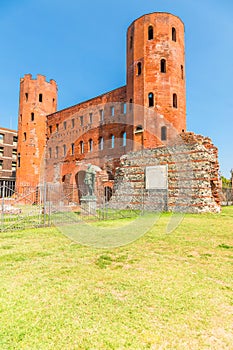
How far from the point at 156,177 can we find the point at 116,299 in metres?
13.5

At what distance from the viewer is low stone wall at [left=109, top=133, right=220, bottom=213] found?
1430 centimetres

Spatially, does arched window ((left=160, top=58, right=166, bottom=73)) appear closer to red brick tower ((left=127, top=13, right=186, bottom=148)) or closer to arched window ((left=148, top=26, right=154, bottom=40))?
red brick tower ((left=127, top=13, right=186, bottom=148))

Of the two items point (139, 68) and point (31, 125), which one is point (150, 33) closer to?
point (139, 68)

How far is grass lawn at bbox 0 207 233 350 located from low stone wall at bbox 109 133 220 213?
32.0 feet

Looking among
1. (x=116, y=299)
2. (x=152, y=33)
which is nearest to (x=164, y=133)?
(x=152, y=33)

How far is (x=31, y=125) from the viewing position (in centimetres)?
3167

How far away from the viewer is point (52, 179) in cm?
3047

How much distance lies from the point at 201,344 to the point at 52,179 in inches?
1174

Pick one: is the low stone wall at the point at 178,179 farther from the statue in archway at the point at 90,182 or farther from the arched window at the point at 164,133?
the statue in archway at the point at 90,182

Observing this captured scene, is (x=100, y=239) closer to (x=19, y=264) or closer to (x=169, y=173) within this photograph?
(x=19, y=264)

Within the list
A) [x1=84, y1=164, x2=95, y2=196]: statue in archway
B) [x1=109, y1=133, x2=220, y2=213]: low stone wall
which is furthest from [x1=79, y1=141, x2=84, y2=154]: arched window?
[x1=84, y1=164, x2=95, y2=196]: statue in archway

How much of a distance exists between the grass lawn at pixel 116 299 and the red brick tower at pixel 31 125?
1082 inches

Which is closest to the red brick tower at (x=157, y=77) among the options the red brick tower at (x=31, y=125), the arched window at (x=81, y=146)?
the arched window at (x=81, y=146)

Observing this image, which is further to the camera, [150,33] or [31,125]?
[31,125]
